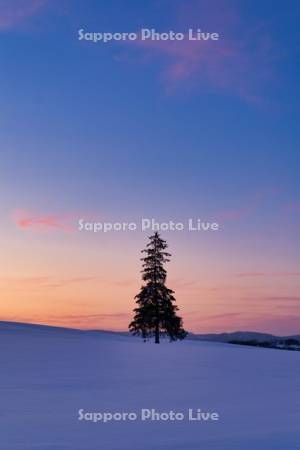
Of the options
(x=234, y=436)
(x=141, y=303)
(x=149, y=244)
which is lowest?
(x=234, y=436)

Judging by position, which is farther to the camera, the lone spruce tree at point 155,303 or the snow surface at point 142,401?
the lone spruce tree at point 155,303

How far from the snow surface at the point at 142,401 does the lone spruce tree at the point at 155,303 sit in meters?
22.9

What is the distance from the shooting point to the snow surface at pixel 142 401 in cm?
1043

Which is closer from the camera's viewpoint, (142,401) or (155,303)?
(142,401)

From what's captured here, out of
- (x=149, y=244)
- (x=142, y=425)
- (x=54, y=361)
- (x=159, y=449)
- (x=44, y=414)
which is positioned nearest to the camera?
(x=159, y=449)

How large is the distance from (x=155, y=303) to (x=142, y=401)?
3566 centimetres

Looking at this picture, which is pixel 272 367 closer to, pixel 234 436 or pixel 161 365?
pixel 161 365

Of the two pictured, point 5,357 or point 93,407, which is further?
point 5,357

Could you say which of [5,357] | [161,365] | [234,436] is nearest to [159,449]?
[234,436]

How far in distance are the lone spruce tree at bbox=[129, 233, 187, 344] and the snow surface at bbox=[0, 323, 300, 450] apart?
900 inches

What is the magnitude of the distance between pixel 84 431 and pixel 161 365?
44.4 feet

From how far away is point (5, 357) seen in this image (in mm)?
25062

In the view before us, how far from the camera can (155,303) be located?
50.4m

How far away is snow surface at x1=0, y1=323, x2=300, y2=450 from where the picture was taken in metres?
10.4
